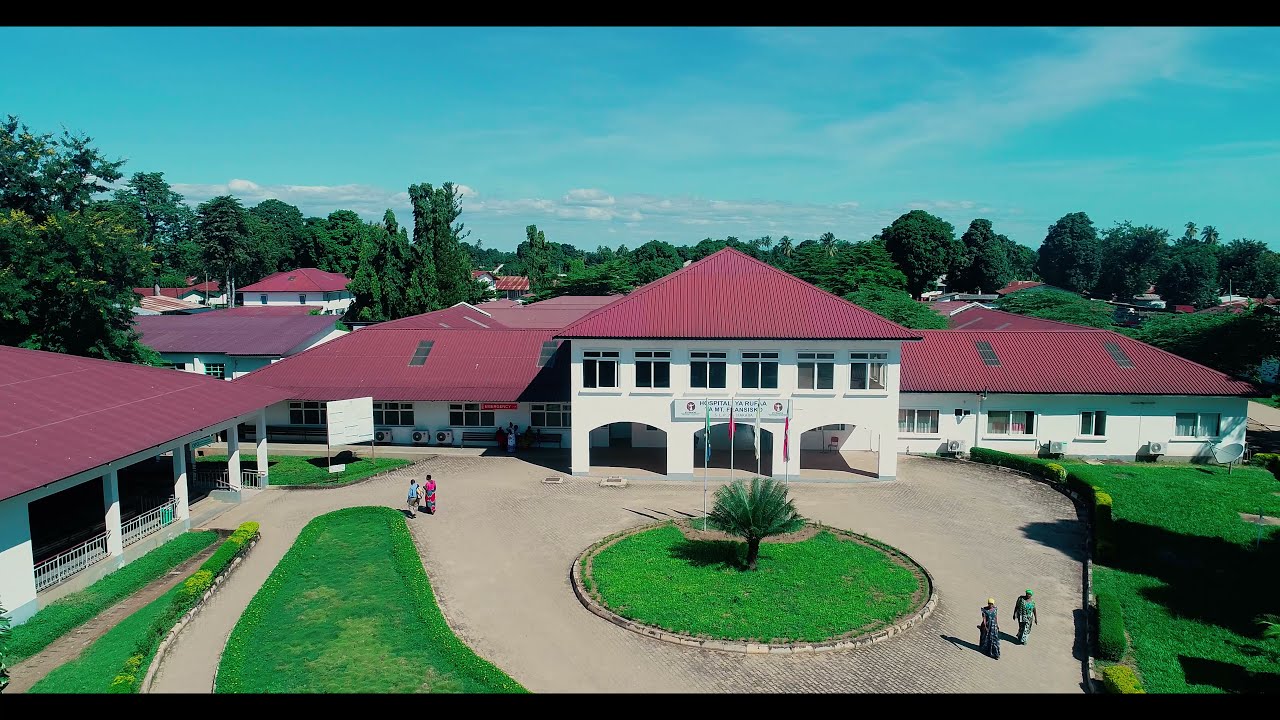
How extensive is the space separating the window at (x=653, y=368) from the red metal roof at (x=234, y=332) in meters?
20.6

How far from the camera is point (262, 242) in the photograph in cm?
8462

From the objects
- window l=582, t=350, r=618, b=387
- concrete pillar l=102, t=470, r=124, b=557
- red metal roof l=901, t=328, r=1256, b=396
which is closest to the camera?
concrete pillar l=102, t=470, r=124, b=557

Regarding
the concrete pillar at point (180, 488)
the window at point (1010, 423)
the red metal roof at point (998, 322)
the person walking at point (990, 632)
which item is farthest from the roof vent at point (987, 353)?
the concrete pillar at point (180, 488)

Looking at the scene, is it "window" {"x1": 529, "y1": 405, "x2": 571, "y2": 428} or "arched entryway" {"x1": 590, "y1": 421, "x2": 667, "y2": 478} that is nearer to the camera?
"arched entryway" {"x1": 590, "y1": 421, "x2": 667, "y2": 478}

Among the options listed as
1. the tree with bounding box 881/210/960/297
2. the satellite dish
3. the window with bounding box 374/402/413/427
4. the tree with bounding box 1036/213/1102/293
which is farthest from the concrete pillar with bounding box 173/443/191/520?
the tree with bounding box 1036/213/1102/293

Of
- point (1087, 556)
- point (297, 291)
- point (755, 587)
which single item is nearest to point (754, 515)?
point (755, 587)

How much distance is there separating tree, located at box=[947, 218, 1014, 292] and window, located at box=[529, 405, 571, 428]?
61.4 m

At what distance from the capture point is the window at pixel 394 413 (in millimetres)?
32531

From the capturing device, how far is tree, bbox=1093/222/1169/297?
89562 millimetres

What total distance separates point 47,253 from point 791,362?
26262 mm

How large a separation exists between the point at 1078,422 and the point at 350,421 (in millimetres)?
26734

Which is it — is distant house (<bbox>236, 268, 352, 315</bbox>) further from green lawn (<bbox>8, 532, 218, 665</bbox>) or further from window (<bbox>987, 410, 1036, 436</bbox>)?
window (<bbox>987, 410, 1036, 436</bbox>)
